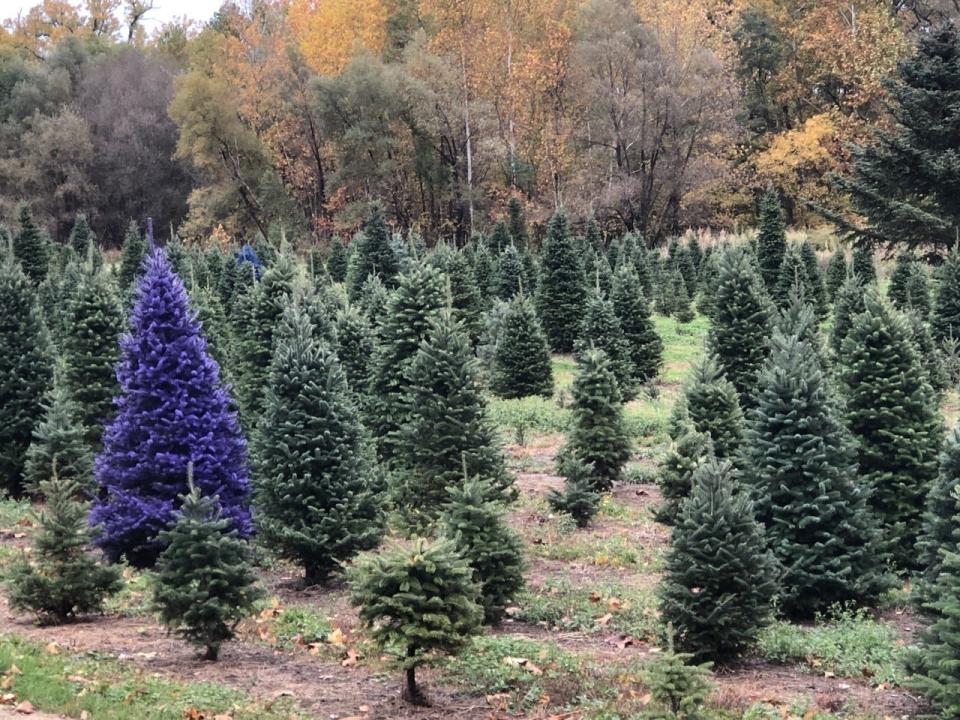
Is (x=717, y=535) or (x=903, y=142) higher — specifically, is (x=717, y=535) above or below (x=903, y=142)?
below

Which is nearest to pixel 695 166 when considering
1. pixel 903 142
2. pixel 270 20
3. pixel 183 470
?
pixel 903 142

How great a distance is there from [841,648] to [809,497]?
221 centimetres

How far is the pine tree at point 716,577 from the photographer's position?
11234 mm

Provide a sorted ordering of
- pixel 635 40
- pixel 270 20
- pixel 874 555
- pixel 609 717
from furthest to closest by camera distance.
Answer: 1. pixel 270 20
2. pixel 635 40
3. pixel 874 555
4. pixel 609 717

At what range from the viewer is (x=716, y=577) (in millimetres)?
11258

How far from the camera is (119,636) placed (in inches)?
504

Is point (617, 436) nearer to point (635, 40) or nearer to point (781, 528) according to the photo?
point (781, 528)

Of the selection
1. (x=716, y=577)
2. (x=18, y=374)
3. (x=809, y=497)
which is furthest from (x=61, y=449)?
(x=809, y=497)

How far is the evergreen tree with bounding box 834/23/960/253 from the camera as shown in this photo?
129 ft

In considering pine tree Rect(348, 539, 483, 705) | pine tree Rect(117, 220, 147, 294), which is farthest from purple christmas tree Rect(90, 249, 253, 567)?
pine tree Rect(117, 220, 147, 294)

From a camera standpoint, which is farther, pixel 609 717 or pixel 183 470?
pixel 183 470

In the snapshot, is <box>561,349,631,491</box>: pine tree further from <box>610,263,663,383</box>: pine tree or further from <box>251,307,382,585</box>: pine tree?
<box>610,263,663,383</box>: pine tree

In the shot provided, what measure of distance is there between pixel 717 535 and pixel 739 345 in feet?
37.1

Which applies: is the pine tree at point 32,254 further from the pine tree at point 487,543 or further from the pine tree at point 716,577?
the pine tree at point 716,577
